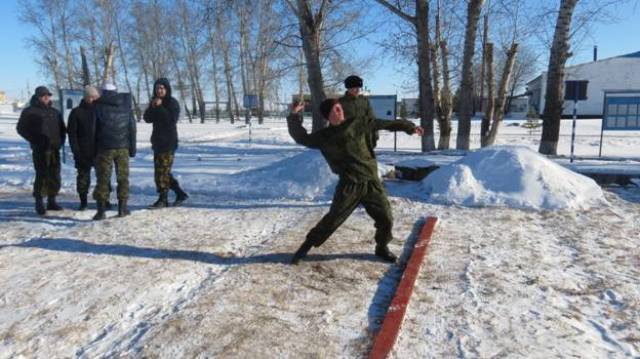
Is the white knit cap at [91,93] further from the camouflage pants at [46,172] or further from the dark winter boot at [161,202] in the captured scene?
the dark winter boot at [161,202]

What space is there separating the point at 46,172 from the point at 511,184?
6.56m

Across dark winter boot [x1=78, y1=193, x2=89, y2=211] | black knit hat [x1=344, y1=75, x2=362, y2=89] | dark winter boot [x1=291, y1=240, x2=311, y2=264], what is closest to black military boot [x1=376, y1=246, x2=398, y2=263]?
dark winter boot [x1=291, y1=240, x2=311, y2=264]

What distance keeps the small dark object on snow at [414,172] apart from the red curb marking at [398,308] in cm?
371

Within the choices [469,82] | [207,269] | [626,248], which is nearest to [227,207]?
[207,269]

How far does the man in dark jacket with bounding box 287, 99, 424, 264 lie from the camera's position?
4191 mm

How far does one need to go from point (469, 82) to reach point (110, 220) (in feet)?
33.6

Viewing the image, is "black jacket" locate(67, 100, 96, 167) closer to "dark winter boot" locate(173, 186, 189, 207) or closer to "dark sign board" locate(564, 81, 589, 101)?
"dark winter boot" locate(173, 186, 189, 207)

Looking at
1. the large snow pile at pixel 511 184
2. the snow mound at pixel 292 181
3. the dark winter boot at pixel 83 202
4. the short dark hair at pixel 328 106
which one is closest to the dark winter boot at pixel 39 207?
the dark winter boot at pixel 83 202

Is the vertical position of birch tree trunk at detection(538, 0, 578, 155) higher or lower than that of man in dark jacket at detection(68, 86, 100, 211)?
higher

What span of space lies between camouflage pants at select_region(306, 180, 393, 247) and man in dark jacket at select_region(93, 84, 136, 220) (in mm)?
3058

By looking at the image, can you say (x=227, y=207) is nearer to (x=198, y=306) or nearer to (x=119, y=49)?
(x=198, y=306)

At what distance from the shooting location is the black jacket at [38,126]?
6.29 m

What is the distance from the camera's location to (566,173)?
24.0ft

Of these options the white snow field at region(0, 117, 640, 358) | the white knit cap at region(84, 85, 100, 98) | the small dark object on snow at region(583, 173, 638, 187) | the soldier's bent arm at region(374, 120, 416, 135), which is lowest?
the white snow field at region(0, 117, 640, 358)
